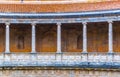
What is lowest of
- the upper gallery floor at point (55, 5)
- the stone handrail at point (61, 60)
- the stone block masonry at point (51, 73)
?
the stone block masonry at point (51, 73)

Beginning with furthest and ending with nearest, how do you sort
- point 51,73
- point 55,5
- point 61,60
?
point 55,5 < point 61,60 < point 51,73

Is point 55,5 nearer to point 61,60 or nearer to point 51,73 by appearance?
point 61,60

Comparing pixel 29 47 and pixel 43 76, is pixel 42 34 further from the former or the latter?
pixel 43 76

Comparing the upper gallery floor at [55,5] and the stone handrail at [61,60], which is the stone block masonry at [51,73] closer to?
the stone handrail at [61,60]

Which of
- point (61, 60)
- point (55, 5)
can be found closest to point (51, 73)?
point (61, 60)

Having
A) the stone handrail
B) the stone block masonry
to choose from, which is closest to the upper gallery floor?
the stone handrail

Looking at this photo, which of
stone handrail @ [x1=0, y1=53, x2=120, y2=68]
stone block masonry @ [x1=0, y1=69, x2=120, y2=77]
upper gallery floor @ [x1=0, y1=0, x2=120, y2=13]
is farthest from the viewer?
upper gallery floor @ [x1=0, y1=0, x2=120, y2=13]

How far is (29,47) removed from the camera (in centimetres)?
5212

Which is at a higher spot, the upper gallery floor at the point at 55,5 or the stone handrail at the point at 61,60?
the upper gallery floor at the point at 55,5

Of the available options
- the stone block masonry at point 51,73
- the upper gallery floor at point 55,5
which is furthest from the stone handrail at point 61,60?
the upper gallery floor at point 55,5

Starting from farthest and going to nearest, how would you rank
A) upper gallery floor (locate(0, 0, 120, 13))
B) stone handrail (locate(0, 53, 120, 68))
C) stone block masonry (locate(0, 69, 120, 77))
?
upper gallery floor (locate(0, 0, 120, 13)) < stone handrail (locate(0, 53, 120, 68)) < stone block masonry (locate(0, 69, 120, 77))

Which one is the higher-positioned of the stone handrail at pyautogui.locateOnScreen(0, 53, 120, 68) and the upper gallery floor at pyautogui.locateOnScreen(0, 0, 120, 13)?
the upper gallery floor at pyautogui.locateOnScreen(0, 0, 120, 13)

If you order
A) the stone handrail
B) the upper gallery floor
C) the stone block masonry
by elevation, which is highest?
the upper gallery floor

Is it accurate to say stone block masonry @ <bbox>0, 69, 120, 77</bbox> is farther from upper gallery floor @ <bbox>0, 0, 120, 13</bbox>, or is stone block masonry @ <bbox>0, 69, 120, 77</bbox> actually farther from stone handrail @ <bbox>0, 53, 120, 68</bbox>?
upper gallery floor @ <bbox>0, 0, 120, 13</bbox>
